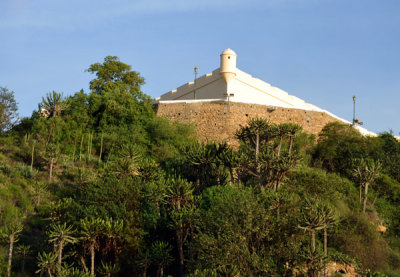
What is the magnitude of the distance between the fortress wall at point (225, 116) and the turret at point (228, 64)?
8.05 feet

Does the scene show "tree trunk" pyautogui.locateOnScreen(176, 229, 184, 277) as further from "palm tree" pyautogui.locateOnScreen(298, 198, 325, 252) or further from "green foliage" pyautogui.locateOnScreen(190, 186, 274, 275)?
"palm tree" pyautogui.locateOnScreen(298, 198, 325, 252)

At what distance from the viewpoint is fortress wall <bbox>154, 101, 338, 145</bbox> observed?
3216cm

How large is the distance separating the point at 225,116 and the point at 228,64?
3.82m

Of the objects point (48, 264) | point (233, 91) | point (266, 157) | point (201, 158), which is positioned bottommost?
point (48, 264)

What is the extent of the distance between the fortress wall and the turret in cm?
245

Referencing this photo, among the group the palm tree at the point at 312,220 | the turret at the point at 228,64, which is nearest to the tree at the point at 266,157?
the palm tree at the point at 312,220

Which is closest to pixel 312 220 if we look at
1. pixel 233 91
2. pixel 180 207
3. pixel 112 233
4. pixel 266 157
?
pixel 266 157

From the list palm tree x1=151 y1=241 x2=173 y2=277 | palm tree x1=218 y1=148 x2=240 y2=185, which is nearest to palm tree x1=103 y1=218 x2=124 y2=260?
palm tree x1=151 y1=241 x2=173 y2=277

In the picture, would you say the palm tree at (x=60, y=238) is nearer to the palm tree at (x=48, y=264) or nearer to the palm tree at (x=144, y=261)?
the palm tree at (x=48, y=264)

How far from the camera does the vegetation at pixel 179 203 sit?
753 inches

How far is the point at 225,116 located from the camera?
32.3 meters

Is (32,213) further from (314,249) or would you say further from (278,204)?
(314,249)

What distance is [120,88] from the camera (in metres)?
35.0

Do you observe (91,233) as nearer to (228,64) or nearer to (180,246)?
(180,246)
